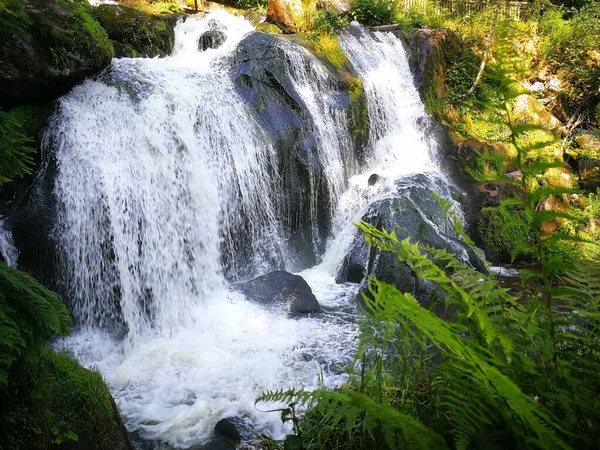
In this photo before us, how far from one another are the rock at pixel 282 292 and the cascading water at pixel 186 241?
8.6 inches

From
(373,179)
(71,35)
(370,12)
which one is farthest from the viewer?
(370,12)

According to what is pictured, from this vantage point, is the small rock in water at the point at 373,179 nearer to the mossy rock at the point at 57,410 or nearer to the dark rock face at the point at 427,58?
the dark rock face at the point at 427,58

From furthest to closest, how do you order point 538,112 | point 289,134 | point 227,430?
1. point 538,112
2. point 289,134
3. point 227,430

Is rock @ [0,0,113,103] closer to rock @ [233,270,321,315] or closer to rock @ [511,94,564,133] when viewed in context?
rock @ [233,270,321,315]

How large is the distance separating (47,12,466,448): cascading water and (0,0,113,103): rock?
353 mm

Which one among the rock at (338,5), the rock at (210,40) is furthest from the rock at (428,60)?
the rock at (210,40)

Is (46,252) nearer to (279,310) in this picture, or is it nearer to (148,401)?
(148,401)

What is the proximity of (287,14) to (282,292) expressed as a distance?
8.67 metres

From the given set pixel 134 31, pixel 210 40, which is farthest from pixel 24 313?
pixel 210 40

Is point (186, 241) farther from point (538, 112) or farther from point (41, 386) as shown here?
point (538, 112)

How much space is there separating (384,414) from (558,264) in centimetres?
73

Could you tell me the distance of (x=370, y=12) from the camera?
582 inches

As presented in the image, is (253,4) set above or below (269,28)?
above

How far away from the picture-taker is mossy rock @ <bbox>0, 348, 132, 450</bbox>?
2.86 metres
